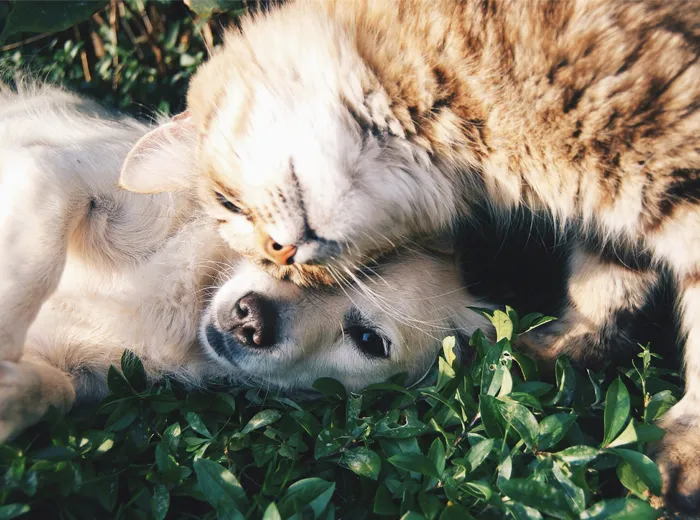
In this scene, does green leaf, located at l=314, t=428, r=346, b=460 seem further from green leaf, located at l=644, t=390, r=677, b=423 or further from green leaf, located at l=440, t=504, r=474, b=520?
green leaf, located at l=644, t=390, r=677, b=423

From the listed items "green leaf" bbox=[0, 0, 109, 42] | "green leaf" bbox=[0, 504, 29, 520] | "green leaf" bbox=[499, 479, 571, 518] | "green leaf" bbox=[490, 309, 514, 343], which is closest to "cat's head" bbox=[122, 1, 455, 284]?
"green leaf" bbox=[490, 309, 514, 343]

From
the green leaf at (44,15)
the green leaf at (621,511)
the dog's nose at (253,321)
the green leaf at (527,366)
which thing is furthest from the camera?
the green leaf at (44,15)

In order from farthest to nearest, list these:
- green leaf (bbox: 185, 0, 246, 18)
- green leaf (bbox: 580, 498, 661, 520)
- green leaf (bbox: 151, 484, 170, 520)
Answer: green leaf (bbox: 185, 0, 246, 18) → green leaf (bbox: 151, 484, 170, 520) → green leaf (bbox: 580, 498, 661, 520)

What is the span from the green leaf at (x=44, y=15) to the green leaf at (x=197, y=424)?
174 cm

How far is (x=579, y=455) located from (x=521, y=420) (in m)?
0.16

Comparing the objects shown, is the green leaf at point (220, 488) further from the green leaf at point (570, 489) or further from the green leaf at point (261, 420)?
the green leaf at point (570, 489)

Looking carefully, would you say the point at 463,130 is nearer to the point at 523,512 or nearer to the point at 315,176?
the point at 315,176

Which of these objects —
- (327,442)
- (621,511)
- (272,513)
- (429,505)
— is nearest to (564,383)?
(621,511)

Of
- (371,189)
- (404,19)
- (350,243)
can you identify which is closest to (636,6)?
(404,19)

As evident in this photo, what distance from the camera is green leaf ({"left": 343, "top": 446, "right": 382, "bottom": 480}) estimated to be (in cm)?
185

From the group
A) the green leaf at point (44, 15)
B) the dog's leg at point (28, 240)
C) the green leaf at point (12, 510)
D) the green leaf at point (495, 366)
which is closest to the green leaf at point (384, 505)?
the green leaf at point (495, 366)

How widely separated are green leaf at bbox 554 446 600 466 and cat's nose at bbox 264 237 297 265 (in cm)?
87

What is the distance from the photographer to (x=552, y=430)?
1.77 m

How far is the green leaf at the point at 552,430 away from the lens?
5.79ft
